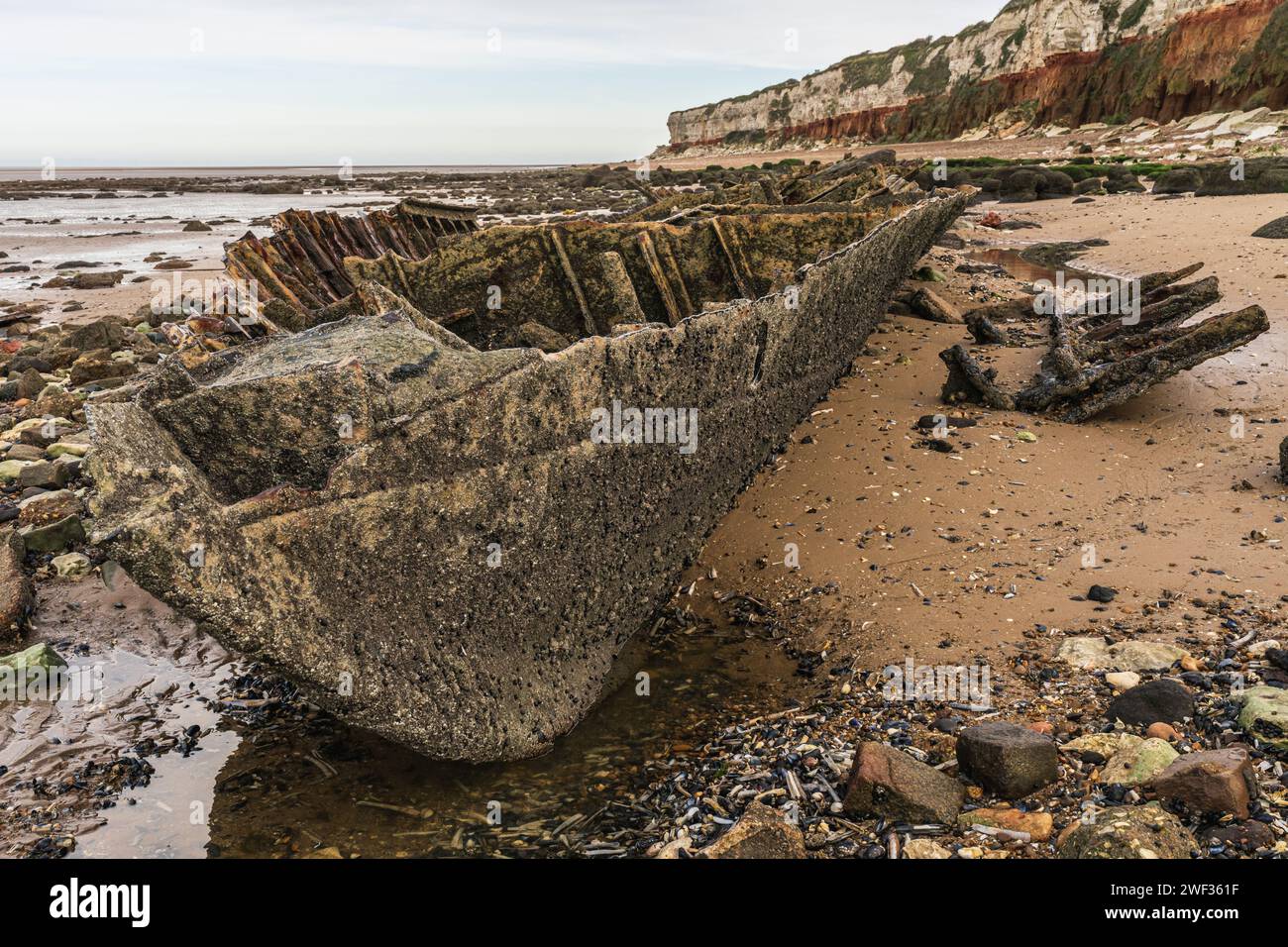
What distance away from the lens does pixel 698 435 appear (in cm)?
471

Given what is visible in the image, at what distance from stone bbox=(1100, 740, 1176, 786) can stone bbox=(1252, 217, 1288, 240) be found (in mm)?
14576

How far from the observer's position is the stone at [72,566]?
6180mm

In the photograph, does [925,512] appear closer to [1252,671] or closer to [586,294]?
[1252,671]

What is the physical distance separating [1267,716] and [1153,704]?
1.29 feet

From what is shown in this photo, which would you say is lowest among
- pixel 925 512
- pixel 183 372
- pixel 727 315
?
pixel 925 512

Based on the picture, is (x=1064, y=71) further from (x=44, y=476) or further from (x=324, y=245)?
(x=44, y=476)

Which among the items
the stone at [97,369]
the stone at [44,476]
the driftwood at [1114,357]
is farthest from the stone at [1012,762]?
the stone at [97,369]

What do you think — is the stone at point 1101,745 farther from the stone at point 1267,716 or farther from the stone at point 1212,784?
the stone at point 1267,716

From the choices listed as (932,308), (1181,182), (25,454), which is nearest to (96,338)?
(25,454)

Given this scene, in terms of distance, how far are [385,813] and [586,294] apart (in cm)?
516

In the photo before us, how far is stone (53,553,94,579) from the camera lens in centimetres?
618

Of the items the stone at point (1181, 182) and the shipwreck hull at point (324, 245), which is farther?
the stone at point (1181, 182)

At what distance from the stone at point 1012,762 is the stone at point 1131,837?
0.35 m
